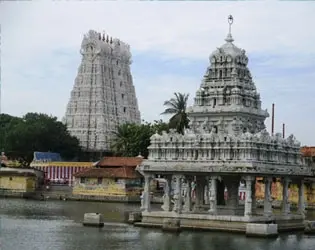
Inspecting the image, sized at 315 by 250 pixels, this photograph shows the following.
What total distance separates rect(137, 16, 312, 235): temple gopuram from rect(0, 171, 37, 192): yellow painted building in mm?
34850

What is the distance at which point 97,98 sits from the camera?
9688 cm

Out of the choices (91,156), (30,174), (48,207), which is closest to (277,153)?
(48,207)

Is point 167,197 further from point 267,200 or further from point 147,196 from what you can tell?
point 267,200

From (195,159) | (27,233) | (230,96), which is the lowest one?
(27,233)

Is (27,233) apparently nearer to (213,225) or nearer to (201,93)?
(213,225)

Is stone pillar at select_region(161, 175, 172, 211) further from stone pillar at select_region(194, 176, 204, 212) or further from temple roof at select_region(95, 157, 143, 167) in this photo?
temple roof at select_region(95, 157, 143, 167)

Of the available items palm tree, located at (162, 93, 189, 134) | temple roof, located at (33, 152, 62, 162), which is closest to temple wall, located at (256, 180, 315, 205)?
palm tree, located at (162, 93, 189, 134)

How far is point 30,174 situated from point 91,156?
23.4m

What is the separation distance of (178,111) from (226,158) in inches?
1539

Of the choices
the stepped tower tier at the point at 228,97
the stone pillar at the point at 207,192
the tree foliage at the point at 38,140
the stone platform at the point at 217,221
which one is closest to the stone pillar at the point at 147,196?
the stone platform at the point at 217,221

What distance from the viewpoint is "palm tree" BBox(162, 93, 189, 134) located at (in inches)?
2874

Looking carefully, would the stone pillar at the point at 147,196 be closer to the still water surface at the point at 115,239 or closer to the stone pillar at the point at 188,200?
the still water surface at the point at 115,239


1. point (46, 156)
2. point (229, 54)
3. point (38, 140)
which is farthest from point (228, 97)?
point (38, 140)

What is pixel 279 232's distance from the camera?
38125mm
